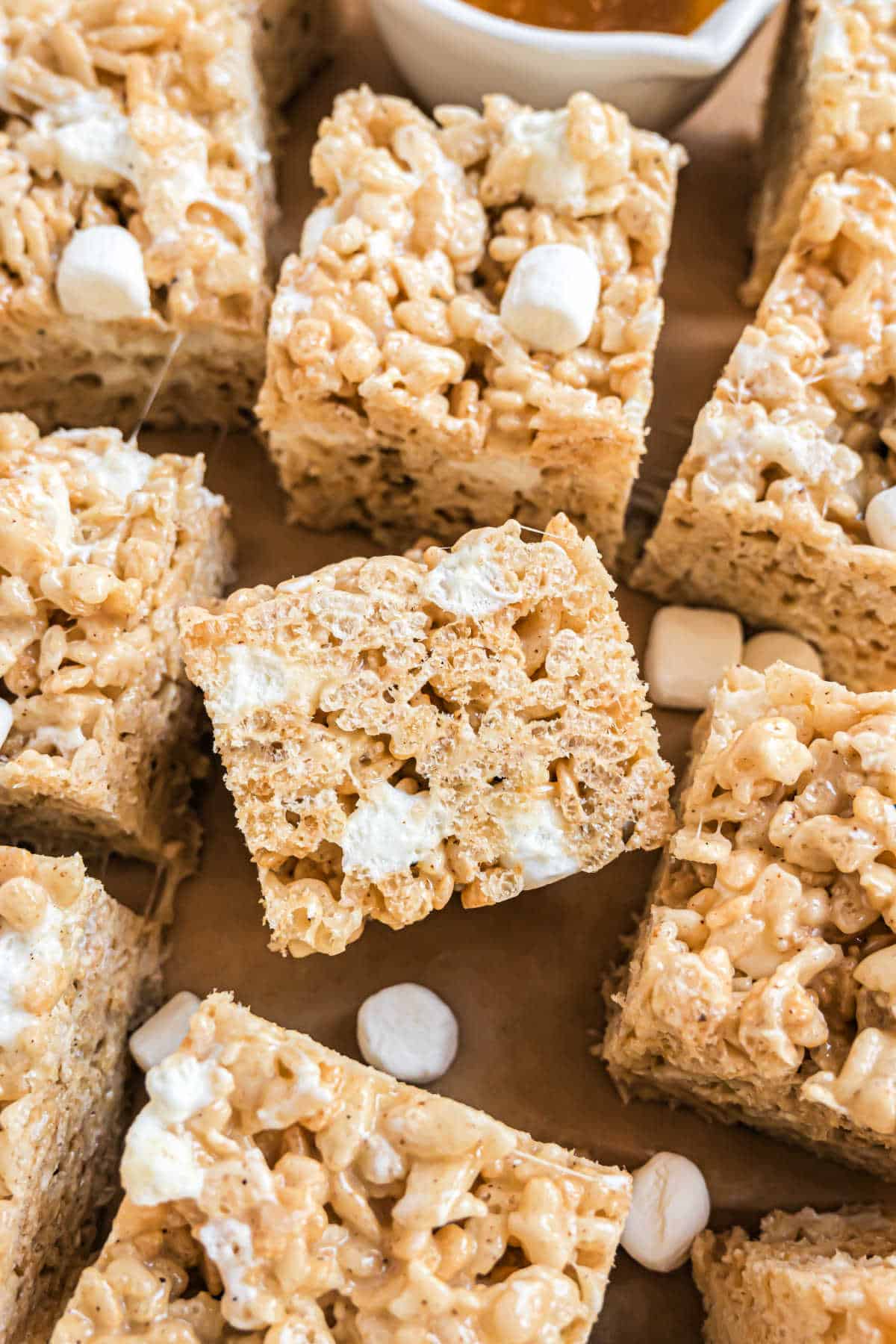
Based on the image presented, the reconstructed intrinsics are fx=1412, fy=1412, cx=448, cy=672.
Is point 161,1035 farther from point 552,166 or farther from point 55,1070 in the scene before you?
point 552,166

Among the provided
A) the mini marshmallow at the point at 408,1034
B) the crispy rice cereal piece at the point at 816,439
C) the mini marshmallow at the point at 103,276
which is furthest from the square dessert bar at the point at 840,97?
the mini marshmallow at the point at 408,1034

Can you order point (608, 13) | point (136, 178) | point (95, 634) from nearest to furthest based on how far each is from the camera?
point (95, 634) → point (136, 178) → point (608, 13)

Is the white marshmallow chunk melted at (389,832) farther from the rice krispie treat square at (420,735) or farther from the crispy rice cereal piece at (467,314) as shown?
the crispy rice cereal piece at (467,314)

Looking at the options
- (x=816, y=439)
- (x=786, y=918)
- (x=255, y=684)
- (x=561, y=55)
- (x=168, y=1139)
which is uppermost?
(x=561, y=55)

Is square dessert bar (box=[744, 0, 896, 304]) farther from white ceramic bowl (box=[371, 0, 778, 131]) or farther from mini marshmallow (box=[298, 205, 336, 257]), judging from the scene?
mini marshmallow (box=[298, 205, 336, 257])

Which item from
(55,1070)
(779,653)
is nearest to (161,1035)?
(55,1070)

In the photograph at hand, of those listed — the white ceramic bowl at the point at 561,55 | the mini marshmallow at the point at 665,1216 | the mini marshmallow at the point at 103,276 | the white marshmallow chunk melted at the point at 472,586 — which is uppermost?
the white ceramic bowl at the point at 561,55
